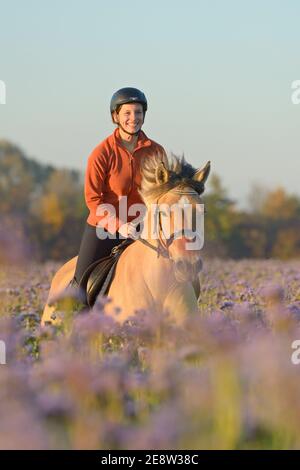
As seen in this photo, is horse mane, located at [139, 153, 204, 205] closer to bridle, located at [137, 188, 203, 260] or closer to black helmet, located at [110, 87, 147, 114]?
bridle, located at [137, 188, 203, 260]

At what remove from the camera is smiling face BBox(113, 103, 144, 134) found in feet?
28.2

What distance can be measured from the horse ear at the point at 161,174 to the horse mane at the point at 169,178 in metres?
0.02

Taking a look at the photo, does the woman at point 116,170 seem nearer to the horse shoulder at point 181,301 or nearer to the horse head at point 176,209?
the horse head at point 176,209

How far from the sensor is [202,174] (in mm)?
7906

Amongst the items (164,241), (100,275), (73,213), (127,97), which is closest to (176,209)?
(164,241)

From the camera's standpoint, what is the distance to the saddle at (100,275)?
8445 millimetres

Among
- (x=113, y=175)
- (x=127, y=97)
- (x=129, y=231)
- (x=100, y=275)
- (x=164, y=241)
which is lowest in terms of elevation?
(x=100, y=275)

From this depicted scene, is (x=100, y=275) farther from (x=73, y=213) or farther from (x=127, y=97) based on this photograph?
(x=73, y=213)

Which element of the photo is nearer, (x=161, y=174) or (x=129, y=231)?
(x=161, y=174)

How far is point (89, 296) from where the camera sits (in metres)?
8.57

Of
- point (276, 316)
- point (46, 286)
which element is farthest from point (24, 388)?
point (46, 286)

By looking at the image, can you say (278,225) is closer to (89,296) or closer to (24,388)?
(89,296)

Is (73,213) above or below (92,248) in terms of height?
above

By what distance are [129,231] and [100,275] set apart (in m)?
0.63
